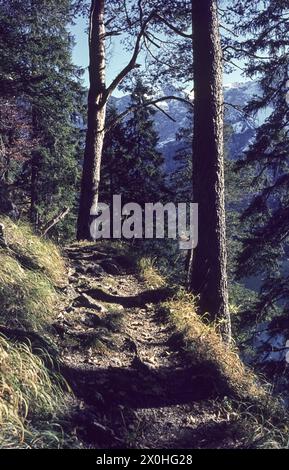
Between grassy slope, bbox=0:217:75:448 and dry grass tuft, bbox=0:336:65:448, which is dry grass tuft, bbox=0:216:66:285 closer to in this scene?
grassy slope, bbox=0:217:75:448

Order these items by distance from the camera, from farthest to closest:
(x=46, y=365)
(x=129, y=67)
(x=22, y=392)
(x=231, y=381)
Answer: (x=129, y=67)
(x=231, y=381)
(x=46, y=365)
(x=22, y=392)

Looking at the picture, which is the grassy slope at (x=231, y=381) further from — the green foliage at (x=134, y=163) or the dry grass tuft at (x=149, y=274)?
the green foliage at (x=134, y=163)

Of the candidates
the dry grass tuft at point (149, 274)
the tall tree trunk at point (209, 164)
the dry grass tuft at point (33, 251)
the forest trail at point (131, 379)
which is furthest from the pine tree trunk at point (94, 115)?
the tall tree trunk at point (209, 164)

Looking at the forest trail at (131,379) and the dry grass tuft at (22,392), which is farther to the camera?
the forest trail at (131,379)

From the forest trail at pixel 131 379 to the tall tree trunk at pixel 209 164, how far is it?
0.89 meters

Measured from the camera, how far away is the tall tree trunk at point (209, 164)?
6.71m

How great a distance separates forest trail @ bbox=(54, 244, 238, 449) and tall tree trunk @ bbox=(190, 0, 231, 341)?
2.92ft

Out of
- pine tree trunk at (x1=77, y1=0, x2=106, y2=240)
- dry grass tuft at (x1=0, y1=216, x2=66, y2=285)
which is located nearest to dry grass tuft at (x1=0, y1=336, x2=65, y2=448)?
dry grass tuft at (x1=0, y1=216, x2=66, y2=285)

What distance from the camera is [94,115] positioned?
11.6 meters

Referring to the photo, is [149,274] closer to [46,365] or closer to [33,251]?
[33,251]

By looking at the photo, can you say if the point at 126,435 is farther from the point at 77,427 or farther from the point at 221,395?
the point at 221,395

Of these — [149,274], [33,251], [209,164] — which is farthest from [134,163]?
[209,164]

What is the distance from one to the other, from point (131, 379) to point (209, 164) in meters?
3.30
